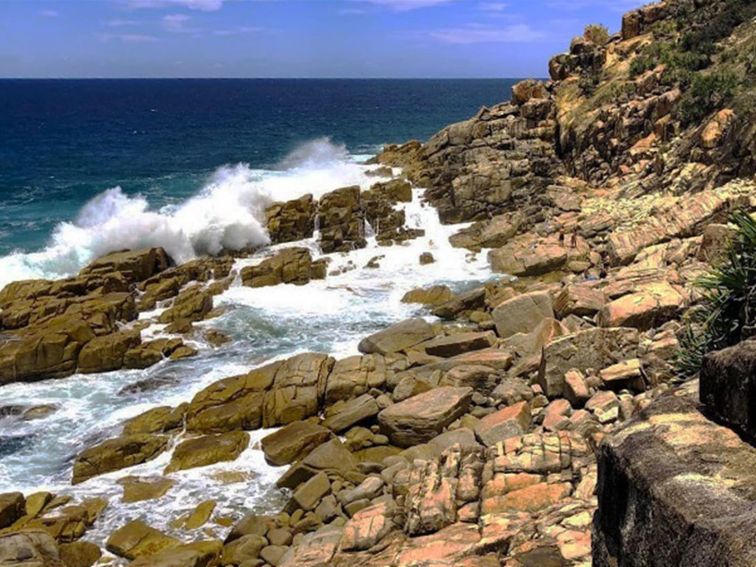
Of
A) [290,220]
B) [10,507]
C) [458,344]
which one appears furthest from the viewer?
[290,220]

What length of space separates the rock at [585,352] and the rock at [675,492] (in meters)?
7.90

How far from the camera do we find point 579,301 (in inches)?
749

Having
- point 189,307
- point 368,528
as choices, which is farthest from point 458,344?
point 189,307

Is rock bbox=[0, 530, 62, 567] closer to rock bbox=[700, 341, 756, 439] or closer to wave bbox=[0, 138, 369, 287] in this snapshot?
rock bbox=[700, 341, 756, 439]

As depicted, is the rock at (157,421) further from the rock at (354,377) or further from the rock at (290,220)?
the rock at (290,220)

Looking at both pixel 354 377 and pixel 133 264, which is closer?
pixel 354 377

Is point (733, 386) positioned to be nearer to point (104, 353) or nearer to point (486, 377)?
point (486, 377)

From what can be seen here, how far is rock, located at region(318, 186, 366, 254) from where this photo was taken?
1281 inches

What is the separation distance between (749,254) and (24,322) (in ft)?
73.4

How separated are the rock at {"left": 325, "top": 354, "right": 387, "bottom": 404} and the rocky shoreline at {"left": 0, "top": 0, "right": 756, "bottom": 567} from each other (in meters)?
0.06

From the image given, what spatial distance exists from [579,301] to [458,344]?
12.1ft

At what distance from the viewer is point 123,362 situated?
2169 centimetres

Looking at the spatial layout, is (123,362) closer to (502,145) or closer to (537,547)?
(537,547)

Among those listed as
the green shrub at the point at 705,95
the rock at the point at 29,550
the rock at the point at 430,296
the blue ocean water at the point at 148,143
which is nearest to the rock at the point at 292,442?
the rock at the point at 29,550
